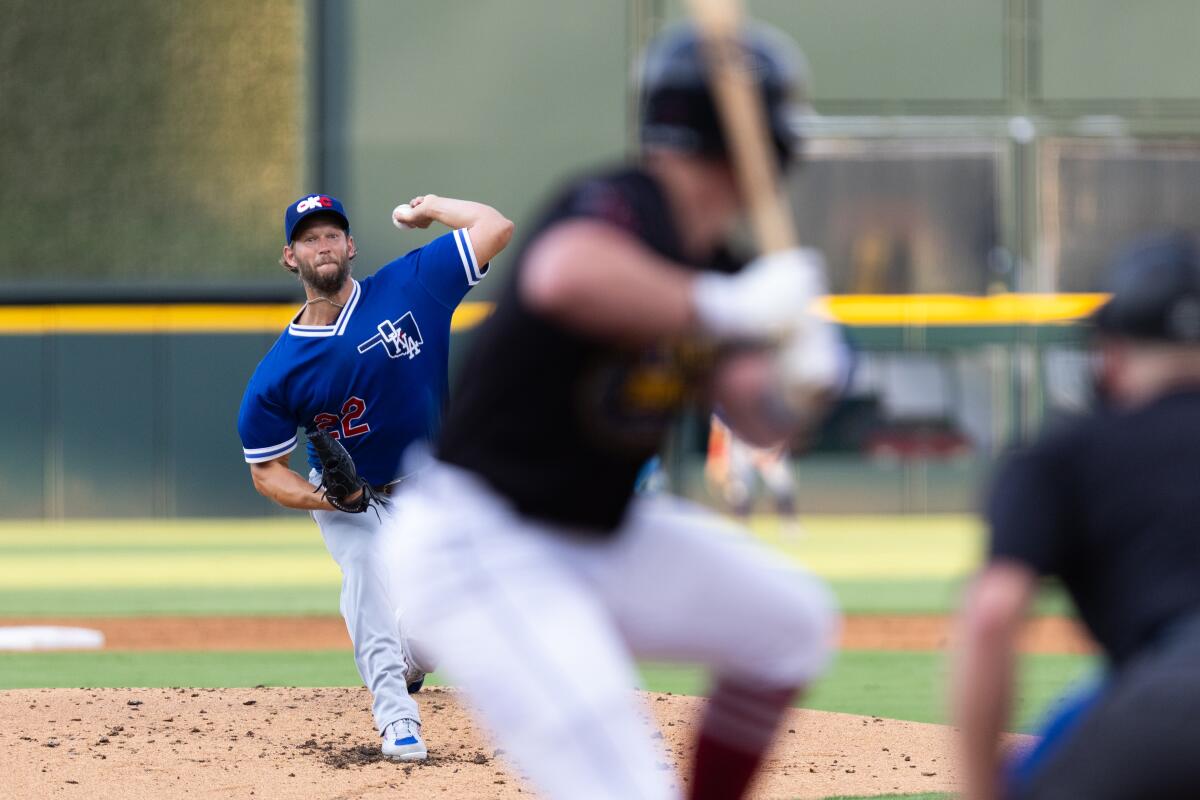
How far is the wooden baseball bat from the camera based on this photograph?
9.71 feet

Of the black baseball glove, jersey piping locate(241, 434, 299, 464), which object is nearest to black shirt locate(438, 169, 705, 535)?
the black baseball glove

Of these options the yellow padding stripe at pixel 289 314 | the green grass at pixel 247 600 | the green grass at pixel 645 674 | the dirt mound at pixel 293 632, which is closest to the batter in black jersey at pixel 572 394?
the green grass at pixel 645 674

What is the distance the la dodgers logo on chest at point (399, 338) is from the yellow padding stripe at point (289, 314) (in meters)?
13.5

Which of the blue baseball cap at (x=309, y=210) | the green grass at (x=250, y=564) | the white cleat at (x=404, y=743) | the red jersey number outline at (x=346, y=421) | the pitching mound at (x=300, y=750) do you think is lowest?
the green grass at (x=250, y=564)

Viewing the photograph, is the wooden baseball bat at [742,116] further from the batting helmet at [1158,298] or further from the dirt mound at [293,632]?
the dirt mound at [293,632]

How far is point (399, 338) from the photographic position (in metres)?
6.62

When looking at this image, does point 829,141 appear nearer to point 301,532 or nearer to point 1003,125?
point 1003,125

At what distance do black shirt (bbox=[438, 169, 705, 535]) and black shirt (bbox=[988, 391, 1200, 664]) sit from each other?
644 millimetres

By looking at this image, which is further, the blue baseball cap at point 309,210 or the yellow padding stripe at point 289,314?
the yellow padding stripe at point 289,314

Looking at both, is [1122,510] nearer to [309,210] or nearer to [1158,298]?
[1158,298]

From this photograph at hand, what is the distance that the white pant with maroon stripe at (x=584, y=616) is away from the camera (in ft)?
9.46

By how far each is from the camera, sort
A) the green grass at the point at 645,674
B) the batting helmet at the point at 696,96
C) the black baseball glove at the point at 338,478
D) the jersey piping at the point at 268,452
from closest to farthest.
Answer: the batting helmet at the point at 696,96
the black baseball glove at the point at 338,478
the jersey piping at the point at 268,452
the green grass at the point at 645,674

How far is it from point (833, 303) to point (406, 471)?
1429cm

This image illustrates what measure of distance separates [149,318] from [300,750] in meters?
14.7
